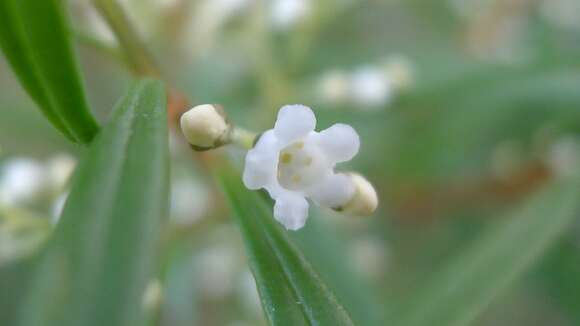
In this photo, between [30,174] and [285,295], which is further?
[30,174]

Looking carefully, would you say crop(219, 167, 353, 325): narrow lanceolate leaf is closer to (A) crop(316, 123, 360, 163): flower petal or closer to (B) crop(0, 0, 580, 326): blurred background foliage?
(A) crop(316, 123, 360, 163): flower petal

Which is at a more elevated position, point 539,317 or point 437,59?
point 437,59

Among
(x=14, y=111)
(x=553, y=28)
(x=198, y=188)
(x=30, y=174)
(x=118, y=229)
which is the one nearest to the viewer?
(x=118, y=229)

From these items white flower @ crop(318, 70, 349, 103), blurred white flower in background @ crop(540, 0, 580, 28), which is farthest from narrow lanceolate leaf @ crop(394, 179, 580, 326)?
blurred white flower in background @ crop(540, 0, 580, 28)

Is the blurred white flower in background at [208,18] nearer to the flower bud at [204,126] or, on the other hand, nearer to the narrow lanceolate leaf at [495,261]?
the narrow lanceolate leaf at [495,261]

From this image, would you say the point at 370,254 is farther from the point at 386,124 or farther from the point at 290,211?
the point at 290,211

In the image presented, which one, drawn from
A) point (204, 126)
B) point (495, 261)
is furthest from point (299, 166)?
point (495, 261)

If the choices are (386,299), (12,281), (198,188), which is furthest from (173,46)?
(12,281)

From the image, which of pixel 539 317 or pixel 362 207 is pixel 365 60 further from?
pixel 362 207
